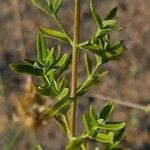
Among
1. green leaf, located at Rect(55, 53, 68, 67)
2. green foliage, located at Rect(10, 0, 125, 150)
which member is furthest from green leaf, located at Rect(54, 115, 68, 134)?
green leaf, located at Rect(55, 53, 68, 67)

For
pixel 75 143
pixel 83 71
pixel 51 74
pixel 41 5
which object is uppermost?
pixel 41 5

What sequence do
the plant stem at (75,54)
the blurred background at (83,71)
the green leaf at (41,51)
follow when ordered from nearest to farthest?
the plant stem at (75,54)
the green leaf at (41,51)
the blurred background at (83,71)

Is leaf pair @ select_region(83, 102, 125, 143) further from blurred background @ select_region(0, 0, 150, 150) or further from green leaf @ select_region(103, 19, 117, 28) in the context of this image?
blurred background @ select_region(0, 0, 150, 150)

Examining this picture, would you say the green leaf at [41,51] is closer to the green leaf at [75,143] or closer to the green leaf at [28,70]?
the green leaf at [28,70]

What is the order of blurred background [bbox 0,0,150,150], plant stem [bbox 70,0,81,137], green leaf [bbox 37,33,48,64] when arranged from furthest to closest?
blurred background [bbox 0,0,150,150], green leaf [bbox 37,33,48,64], plant stem [bbox 70,0,81,137]

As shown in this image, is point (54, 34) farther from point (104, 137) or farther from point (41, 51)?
point (104, 137)

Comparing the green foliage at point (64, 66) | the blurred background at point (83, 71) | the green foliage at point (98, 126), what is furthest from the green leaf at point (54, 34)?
the blurred background at point (83, 71)

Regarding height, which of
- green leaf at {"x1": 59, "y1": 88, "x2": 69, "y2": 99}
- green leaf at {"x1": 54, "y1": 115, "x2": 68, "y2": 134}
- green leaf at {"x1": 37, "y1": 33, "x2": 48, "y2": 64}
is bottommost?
green leaf at {"x1": 54, "y1": 115, "x2": 68, "y2": 134}

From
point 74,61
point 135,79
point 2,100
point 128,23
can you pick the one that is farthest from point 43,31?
point 128,23

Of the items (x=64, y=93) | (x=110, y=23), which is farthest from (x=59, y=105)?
(x=110, y=23)
